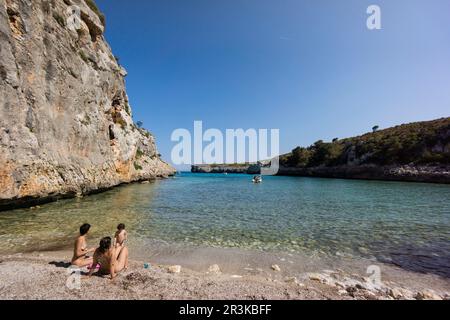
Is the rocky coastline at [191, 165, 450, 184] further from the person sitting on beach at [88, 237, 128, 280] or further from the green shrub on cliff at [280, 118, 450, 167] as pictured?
the person sitting on beach at [88, 237, 128, 280]

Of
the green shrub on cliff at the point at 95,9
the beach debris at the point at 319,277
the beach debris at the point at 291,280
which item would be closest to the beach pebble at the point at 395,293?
the beach debris at the point at 319,277

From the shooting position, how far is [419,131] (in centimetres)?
7588

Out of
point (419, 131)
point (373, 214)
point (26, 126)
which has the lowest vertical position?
point (373, 214)

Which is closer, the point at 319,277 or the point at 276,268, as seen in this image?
the point at 319,277

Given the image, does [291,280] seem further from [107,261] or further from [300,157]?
[300,157]

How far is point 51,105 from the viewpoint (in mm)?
20281

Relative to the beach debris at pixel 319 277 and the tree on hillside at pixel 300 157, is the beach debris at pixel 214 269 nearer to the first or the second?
the beach debris at pixel 319 277

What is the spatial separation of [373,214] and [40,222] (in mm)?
22390

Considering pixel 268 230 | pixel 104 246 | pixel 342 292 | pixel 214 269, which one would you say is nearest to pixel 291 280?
pixel 342 292

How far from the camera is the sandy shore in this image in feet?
17.8

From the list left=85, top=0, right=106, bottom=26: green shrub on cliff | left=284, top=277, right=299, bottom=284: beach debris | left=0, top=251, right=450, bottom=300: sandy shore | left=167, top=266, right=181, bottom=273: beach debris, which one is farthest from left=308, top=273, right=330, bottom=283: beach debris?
left=85, top=0, right=106, bottom=26: green shrub on cliff

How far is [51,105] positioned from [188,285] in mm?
21509
